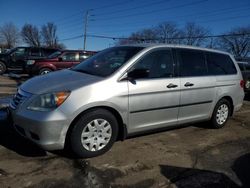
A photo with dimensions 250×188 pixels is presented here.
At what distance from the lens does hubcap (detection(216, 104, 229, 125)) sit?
598cm

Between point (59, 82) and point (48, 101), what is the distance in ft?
1.42

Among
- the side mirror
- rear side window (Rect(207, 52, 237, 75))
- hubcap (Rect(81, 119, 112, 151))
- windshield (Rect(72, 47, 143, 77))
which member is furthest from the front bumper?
rear side window (Rect(207, 52, 237, 75))

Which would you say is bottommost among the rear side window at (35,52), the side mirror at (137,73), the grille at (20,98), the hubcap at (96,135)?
the hubcap at (96,135)

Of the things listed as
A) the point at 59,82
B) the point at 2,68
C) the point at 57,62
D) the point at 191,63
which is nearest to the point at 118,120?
the point at 59,82

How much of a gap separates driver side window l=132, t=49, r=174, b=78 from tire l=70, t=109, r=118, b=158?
3.05 feet

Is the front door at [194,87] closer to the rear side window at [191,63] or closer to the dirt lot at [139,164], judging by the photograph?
the rear side window at [191,63]

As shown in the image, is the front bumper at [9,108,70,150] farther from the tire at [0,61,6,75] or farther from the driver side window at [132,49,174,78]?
the tire at [0,61,6,75]

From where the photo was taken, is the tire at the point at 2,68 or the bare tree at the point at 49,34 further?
the bare tree at the point at 49,34

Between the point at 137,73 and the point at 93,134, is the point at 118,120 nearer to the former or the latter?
the point at 93,134

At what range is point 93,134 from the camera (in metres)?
4.09

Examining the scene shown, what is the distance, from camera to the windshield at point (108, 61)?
4.53 meters

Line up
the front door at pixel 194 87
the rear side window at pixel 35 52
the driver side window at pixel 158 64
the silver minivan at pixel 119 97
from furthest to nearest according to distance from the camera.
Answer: the rear side window at pixel 35 52 < the front door at pixel 194 87 < the driver side window at pixel 158 64 < the silver minivan at pixel 119 97

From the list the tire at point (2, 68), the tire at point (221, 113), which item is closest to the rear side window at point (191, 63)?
the tire at point (221, 113)

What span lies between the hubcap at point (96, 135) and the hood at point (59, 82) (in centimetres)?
58
